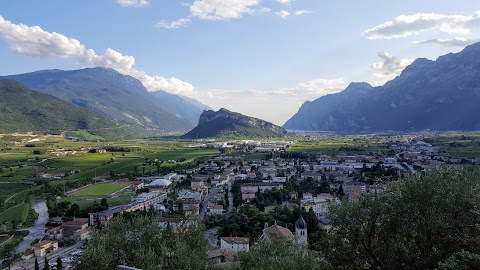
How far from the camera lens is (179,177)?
7412 cm

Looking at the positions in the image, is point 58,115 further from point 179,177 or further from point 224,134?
point 179,177

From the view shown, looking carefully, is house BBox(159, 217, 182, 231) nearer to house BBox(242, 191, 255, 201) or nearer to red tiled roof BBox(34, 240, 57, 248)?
red tiled roof BBox(34, 240, 57, 248)

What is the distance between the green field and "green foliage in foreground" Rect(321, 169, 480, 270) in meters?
52.6

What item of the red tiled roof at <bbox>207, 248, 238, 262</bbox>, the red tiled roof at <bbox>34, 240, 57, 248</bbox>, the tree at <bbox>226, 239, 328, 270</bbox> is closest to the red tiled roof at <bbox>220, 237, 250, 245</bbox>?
the red tiled roof at <bbox>207, 248, 238, 262</bbox>

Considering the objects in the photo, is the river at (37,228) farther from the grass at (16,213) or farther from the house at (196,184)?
the house at (196,184)

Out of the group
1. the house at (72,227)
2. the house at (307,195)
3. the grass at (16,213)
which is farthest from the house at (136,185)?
the house at (307,195)

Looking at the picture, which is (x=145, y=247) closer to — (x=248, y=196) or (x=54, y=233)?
(x=54, y=233)

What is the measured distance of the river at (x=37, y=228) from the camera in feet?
127

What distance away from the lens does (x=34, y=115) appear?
174750mm

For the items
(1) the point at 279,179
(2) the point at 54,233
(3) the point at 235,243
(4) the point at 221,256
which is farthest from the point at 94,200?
(4) the point at 221,256

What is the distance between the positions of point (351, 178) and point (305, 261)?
55.0m

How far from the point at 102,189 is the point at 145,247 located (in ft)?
162

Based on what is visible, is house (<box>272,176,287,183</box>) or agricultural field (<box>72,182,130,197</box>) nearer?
agricultural field (<box>72,182,130,197</box>)

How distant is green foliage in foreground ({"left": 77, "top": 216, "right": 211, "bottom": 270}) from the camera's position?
17156mm
